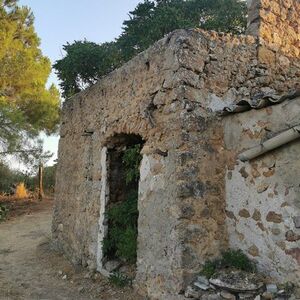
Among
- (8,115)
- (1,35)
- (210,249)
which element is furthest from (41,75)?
(210,249)

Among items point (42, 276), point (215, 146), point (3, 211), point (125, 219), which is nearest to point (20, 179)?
point (3, 211)

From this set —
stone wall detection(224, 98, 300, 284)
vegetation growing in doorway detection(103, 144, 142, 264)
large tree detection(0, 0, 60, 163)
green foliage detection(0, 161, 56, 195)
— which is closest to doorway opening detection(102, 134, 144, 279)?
vegetation growing in doorway detection(103, 144, 142, 264)

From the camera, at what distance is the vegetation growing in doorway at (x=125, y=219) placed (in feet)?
17.2

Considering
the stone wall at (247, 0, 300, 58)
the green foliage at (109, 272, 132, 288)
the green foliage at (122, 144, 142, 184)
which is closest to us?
the green foliage at (109, 272, 132, 288)

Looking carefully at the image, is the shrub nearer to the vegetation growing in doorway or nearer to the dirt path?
the dirt path

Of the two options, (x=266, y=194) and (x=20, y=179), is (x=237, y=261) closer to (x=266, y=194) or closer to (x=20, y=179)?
(x=266, y=194)

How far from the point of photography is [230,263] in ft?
13.4

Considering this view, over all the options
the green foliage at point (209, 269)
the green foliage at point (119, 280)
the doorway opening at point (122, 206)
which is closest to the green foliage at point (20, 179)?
the doorway opening at point (122, 206)

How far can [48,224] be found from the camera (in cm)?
1048

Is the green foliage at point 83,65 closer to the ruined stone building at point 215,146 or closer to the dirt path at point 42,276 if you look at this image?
the dirt path at point 42,276

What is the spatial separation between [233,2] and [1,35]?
428 inches

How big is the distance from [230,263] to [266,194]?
2.87ft

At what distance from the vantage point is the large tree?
38.8 feet

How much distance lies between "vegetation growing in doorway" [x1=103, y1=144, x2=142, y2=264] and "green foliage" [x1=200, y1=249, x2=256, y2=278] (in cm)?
134
